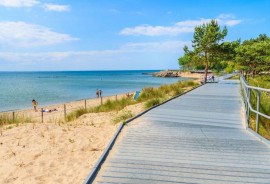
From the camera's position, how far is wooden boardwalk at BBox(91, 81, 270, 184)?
12.6 feet

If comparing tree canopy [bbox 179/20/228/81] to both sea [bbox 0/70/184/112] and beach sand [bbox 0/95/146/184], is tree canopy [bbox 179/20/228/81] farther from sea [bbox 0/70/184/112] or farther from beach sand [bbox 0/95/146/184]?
beach sand [bbox 0/95/146/184]

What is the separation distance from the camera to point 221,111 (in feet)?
30.9

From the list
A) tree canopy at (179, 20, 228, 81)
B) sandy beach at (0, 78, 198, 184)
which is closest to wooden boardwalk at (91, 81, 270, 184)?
sandy beach at (0, 78, 198, 184)

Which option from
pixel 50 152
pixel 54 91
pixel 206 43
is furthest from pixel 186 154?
pixel 54 91

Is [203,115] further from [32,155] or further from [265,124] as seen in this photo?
[32,155]

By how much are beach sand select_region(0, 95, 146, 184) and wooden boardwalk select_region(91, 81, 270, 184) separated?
624 mm

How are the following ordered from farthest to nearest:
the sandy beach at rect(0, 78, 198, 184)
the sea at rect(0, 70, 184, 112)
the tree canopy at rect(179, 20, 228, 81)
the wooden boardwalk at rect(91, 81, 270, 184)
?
the sea at rect(0, 70, 184, 112) → the tree canopy at rect(179, 20, 228, 81) → the sandy beach at rect(0, 78, 198, 184) → the wooden boardwalk at rect(91, 81, 270, 184)

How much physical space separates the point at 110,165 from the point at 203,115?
5084mm

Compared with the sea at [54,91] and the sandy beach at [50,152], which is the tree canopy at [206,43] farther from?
the sandy beach at [50,152]

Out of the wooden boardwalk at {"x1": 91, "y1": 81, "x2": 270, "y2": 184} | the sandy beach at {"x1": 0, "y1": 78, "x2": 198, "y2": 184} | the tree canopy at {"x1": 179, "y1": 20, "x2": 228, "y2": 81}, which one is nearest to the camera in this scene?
the wooden boardwalk at {"x1": 91, "y1": 81, "x2": 270, "y2": 184}

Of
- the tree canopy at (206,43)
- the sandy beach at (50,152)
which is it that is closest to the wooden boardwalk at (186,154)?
the sandy beach at (50,152)

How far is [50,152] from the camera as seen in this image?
19.1ft

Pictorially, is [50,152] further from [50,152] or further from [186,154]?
[186,154]

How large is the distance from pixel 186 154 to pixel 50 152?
2.94 meters
